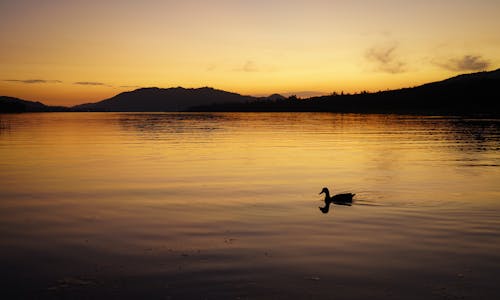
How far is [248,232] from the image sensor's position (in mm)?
15133

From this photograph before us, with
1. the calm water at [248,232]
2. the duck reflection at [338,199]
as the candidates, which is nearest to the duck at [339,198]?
the duck reflection at [338,199]

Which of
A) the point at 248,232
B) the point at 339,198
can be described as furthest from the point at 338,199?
the point at 248,232

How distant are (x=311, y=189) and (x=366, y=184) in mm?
3562

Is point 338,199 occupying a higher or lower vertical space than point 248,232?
higher

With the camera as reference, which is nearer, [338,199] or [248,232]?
[248,232]

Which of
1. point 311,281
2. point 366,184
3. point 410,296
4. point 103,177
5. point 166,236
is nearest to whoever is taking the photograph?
point 410,296

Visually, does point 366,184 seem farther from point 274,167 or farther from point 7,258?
point 7,258

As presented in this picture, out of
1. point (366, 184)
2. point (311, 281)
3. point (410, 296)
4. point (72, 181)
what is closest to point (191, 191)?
point (72, 181)

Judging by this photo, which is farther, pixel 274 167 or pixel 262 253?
pixel 274 167

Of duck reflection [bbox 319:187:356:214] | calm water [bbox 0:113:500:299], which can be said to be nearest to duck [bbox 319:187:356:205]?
duck reflection [bbox 319:187:356:214]

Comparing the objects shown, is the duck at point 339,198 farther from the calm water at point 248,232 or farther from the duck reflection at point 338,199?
the calm water at point 248,232

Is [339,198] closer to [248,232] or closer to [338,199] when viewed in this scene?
[338,199]

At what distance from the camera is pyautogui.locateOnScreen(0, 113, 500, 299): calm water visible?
10.6 metres

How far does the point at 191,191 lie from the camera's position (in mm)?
23000
